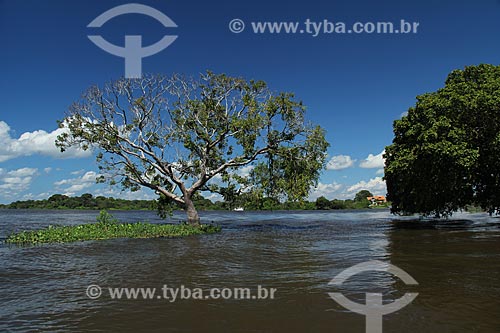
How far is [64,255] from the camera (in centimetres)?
1853

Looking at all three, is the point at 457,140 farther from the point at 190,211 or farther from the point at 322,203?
the point at 322,203

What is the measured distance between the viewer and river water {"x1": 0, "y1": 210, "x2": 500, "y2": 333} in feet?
26.2

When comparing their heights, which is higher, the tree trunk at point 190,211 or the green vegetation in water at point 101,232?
the tree trunk at point 190,211

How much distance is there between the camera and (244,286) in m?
11.4

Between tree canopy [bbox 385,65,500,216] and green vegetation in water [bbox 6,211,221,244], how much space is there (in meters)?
17.2

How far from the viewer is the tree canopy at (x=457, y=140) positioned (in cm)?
2738

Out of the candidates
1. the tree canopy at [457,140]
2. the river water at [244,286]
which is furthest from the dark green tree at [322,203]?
the river water at [244,286]

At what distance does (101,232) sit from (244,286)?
60.5ft

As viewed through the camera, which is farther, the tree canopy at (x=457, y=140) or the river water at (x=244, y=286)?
the tree canopy at (x=457, y=140)

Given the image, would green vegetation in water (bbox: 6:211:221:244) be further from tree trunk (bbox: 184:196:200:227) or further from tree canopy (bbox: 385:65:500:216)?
tree canopy (bbox: 385:65:500:216)

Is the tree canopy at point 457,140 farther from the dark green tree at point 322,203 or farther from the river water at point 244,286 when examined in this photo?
the dark green tree at point 322,203

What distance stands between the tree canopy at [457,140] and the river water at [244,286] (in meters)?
9.42

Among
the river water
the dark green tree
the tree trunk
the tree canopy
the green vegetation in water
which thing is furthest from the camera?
the dark green tree

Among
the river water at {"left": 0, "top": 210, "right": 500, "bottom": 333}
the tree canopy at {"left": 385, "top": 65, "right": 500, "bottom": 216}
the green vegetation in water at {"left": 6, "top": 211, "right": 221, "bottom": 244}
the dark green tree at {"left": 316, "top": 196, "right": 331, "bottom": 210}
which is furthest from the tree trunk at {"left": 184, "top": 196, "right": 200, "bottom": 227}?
the dark green tree at {"left": 316, "top": 196, "right": 331, "bottom": 210}
